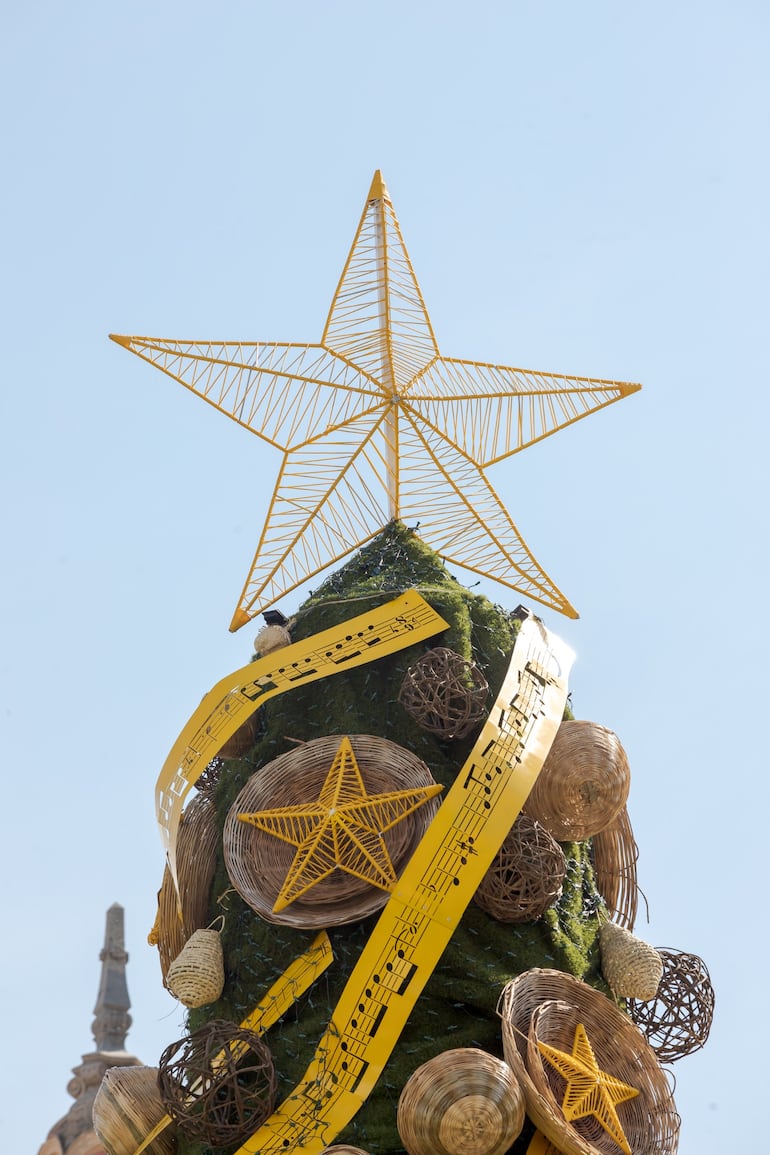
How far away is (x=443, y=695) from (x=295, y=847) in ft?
4.94

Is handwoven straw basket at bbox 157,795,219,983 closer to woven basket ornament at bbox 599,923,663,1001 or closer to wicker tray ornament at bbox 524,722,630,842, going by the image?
wicker tray ornament at bbox 524,722,630,842

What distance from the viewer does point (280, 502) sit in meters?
14.5

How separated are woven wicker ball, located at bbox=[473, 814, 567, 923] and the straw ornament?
1.92 m

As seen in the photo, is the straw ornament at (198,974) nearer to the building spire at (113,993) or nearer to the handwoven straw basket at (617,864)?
the handwoven straw basket at (617,864)

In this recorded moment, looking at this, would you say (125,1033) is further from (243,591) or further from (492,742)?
(492,742)

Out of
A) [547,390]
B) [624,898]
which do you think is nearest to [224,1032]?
[624,898]

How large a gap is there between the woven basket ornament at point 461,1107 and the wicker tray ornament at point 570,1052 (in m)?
0.24

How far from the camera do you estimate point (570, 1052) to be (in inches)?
457

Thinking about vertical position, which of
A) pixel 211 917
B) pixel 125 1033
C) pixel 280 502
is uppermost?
pixel 280 502

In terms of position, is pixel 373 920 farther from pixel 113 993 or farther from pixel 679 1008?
pixel 113 993

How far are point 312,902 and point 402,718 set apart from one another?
5.14ft

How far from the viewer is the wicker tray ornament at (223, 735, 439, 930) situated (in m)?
12.2

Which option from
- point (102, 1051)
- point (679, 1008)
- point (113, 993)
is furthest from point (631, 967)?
point (113, 993)

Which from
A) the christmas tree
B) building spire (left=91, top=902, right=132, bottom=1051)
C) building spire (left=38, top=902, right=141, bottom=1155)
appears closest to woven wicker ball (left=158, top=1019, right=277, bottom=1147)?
the christmas tree
